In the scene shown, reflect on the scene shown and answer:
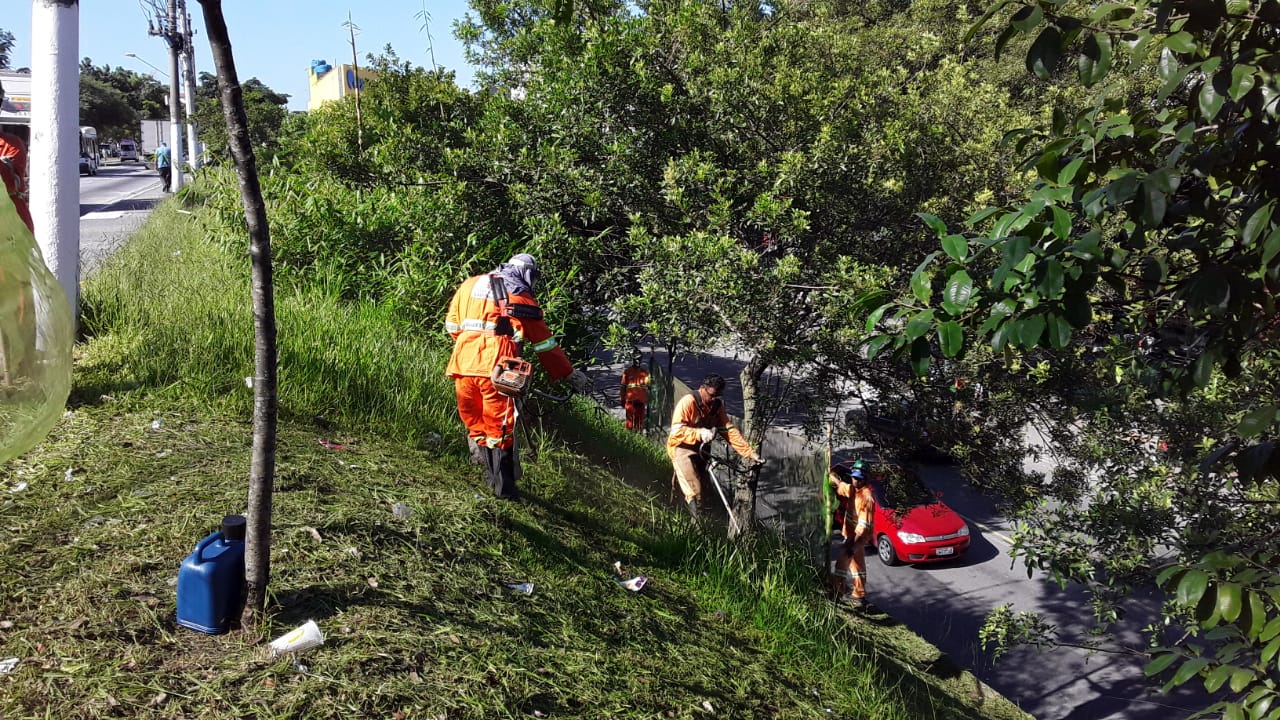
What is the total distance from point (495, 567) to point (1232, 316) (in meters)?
3.22

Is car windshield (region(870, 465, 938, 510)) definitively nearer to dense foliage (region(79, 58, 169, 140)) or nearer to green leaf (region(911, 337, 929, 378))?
green leaf (region(911, 337, 929, 378))

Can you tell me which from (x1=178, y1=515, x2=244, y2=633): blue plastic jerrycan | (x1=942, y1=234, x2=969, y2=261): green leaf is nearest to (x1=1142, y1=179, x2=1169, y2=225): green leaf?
(x1=942, y1=234, x2=969, y2=261): green leaf

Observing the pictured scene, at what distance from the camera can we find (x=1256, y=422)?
217 cm

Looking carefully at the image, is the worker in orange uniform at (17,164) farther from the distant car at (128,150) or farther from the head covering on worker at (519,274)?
the distant car at (128,150)

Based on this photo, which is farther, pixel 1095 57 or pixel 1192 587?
pixel 1095 57

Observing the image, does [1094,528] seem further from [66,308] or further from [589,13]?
[589,13]

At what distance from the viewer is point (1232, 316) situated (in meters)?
2.55

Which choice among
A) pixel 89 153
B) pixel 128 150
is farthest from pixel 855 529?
pixel 128 150

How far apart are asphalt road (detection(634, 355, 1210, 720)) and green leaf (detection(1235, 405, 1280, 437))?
16.6ft

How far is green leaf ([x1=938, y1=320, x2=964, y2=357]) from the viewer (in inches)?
86.8

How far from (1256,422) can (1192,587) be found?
1.48ft

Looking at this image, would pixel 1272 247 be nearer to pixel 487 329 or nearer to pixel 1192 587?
pixel 1192 587

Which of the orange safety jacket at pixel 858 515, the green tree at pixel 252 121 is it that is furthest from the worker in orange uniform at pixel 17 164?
the green tree at pixel 252 121

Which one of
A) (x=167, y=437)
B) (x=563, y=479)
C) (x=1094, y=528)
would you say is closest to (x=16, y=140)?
(x=167, y=437)
